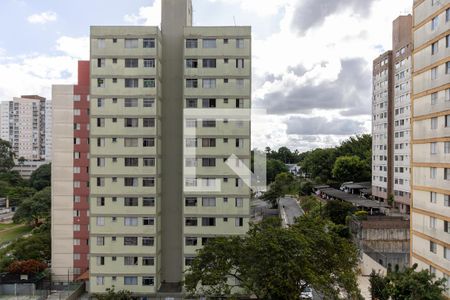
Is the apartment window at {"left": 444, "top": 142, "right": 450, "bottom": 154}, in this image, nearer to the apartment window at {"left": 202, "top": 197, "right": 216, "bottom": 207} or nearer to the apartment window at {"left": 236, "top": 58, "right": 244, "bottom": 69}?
the apartment window at {"left": 236, "top": 58, "right": 244, "bottom": 69}

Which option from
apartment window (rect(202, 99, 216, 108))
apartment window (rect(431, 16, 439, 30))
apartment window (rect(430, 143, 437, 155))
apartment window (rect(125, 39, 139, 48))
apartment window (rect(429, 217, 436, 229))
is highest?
apartment window (rect(125, 39, 139, 48))

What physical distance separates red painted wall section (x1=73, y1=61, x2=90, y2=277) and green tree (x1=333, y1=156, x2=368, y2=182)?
37.0 m

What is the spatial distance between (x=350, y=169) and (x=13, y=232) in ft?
140

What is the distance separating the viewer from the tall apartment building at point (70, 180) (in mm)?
21141

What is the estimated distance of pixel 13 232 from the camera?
121 feet

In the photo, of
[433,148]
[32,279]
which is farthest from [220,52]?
[32,279]

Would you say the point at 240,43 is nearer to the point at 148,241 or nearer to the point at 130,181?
the point at 130,181

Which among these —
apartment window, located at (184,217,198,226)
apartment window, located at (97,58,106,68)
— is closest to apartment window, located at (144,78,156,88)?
apartment window, located at (97,58,106,68)

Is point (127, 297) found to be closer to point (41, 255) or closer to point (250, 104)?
point (41, 255)

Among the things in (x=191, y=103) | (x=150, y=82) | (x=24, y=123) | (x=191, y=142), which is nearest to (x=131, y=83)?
(x=150, y=82)

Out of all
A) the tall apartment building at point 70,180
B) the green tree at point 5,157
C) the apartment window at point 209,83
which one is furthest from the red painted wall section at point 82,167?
the green tree at point 5,157

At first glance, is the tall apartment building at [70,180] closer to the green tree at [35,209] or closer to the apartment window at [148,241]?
the apartment window at [148,241]

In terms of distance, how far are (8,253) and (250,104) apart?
68.4 feet

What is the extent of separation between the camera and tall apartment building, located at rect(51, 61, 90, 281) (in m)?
21.1
